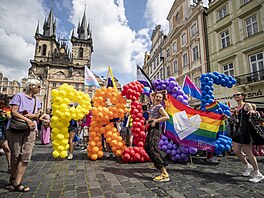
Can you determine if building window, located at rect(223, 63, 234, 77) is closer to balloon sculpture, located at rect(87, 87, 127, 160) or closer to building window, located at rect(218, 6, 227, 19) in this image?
building window, located at rect(218, 6, 227, 19)

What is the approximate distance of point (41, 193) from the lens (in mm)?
2506

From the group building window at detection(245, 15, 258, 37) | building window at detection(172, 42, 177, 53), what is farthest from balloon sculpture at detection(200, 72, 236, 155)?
building window at detection(172, 42, 177, 53)

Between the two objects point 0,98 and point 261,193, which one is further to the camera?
point 0,98

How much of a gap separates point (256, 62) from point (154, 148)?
13090mm

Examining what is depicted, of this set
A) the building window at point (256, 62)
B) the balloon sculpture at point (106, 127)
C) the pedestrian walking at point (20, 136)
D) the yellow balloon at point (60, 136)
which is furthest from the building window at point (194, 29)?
the pedestrian walking at point (20, 136)

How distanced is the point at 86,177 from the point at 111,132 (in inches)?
66.7

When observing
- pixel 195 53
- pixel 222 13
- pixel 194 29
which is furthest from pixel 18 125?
A: pixel 194 29

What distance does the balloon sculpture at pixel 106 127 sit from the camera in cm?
470

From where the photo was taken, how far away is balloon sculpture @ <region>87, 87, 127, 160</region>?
15.4ft

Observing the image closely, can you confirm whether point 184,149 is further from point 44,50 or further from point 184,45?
point 44,50

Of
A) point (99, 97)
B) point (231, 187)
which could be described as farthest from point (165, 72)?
point (231, 187)

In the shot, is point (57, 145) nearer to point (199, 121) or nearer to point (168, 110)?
point (168, 110)

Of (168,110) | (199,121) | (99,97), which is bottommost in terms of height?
(199,121)

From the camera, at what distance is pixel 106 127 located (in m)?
4.83
